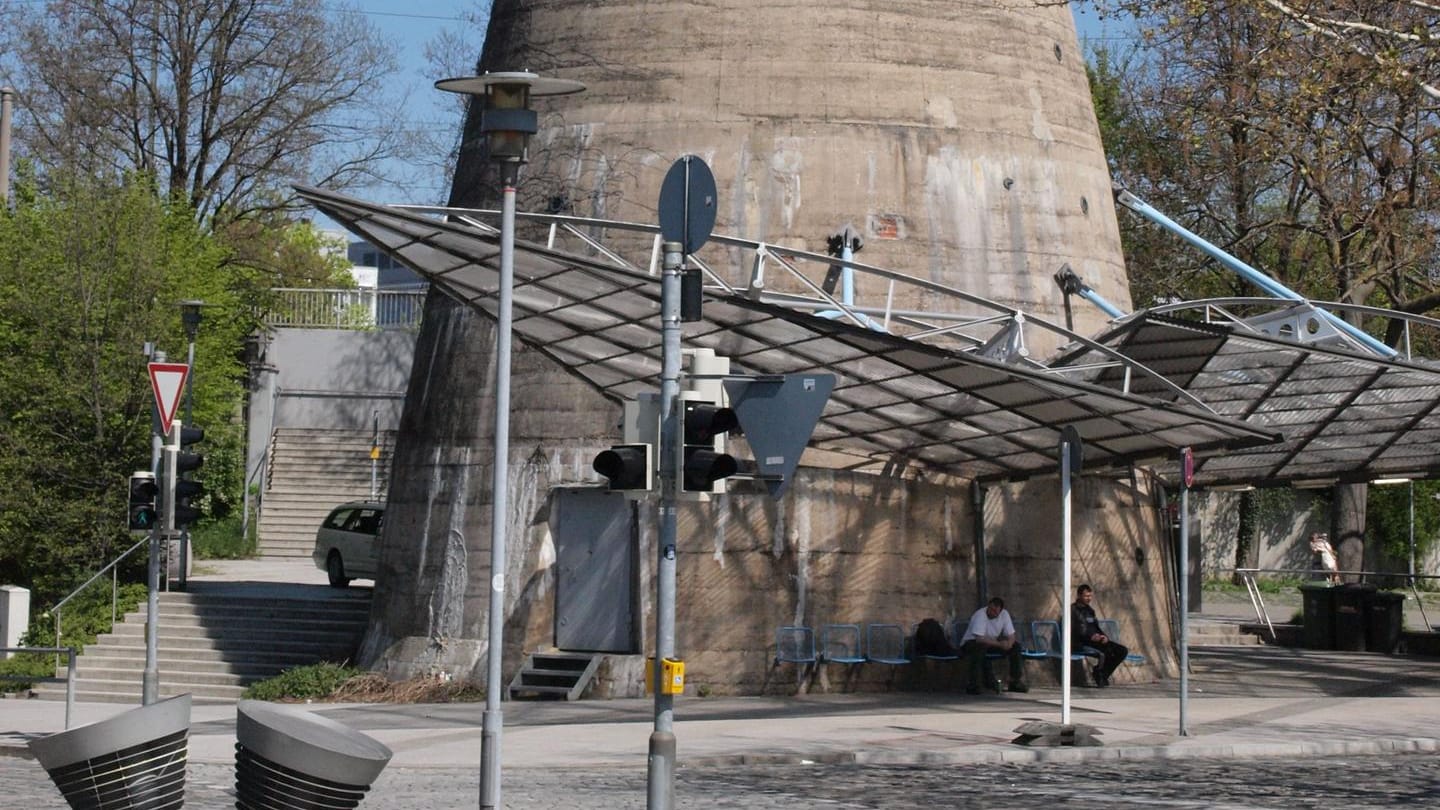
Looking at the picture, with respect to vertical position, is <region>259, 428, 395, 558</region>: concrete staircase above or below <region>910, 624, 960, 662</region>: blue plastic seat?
above

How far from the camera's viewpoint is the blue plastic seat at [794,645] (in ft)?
79.2

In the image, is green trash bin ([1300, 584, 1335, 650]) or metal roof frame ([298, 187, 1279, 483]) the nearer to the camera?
metal roof frame ([298, 187, 1279, 483])

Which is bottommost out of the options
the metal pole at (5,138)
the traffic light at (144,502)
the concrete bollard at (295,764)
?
the concrete bollard at (295,764)

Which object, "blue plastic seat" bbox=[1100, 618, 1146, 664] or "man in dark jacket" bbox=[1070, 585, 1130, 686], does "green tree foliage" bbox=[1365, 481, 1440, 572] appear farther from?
"man in dark jacket" bbox=[1070, 585, 1130, 686]

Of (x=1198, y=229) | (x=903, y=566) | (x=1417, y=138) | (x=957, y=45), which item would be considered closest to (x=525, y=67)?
(x=957, y=45)

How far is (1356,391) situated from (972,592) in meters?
5.18

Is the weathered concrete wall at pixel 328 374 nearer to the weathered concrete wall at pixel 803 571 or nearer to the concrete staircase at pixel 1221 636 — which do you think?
the concrete staircase at pixel 1221 636

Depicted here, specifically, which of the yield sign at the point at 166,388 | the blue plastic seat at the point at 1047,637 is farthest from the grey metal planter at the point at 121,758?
the blue plastic seat at the point at 1047,637

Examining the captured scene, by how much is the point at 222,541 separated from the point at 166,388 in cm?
2704

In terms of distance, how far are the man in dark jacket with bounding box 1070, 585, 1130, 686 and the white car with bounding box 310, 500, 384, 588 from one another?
14.9 m

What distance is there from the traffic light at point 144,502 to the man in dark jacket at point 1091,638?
431 inches

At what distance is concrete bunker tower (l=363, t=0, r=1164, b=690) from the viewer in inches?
969

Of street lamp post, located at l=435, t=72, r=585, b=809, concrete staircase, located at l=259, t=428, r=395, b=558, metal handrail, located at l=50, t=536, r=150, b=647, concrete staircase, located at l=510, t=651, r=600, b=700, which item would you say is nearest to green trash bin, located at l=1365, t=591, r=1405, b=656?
concrete staircase, located at l=510, t=651, r=600, b=700

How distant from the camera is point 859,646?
80.0ft
